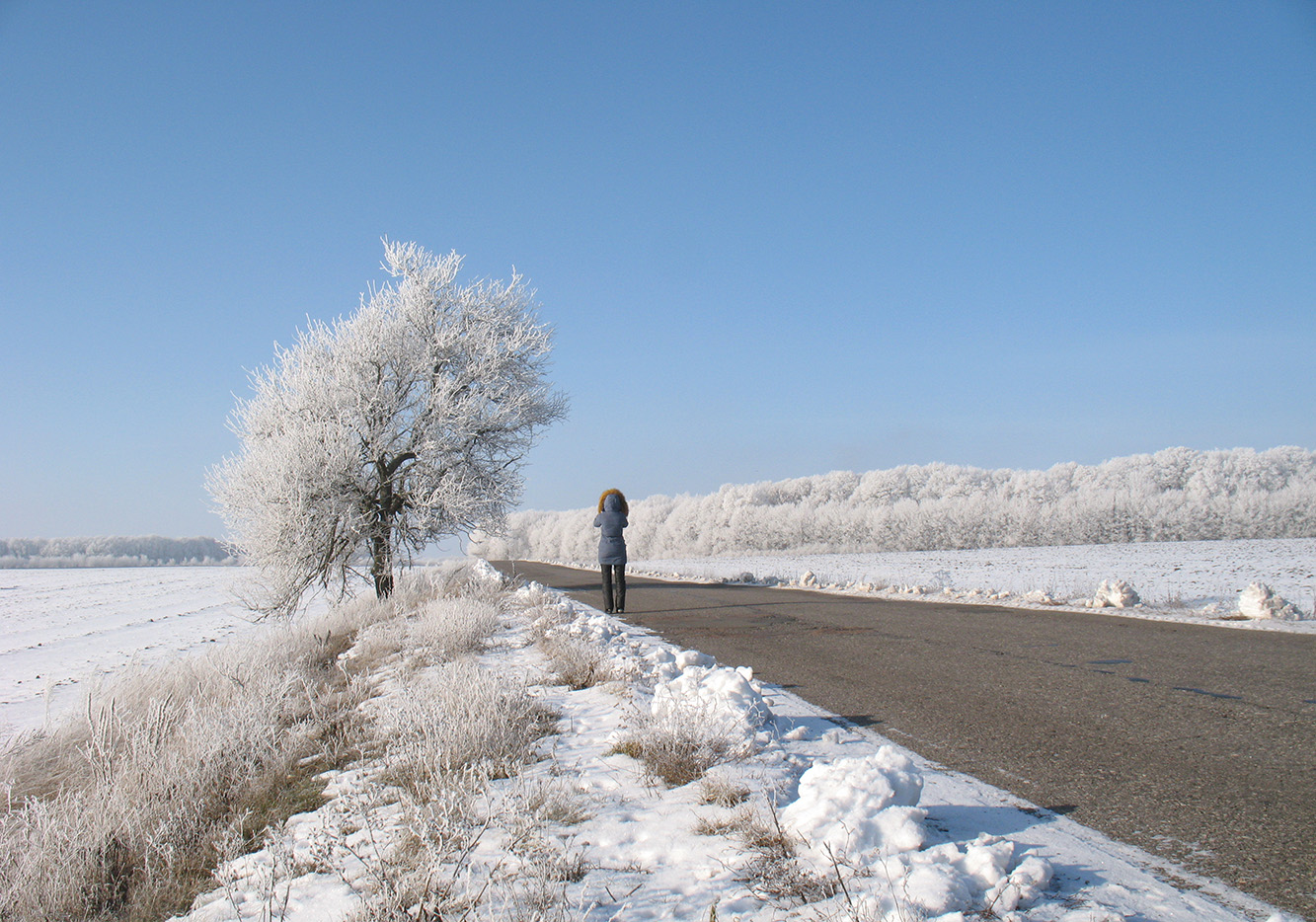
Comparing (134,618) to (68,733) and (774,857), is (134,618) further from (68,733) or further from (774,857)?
(774,857)

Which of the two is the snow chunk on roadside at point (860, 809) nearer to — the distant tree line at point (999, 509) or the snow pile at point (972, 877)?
the snow pile at point (972, 877)

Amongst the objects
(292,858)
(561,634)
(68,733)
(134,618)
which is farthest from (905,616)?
(134,618)

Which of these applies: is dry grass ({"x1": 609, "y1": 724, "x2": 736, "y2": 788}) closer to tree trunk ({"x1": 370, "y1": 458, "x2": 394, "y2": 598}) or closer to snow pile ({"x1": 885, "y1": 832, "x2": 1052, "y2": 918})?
snow pile ({"x1": 885, "y1": 832, "x2": 1052, "y2": 918})

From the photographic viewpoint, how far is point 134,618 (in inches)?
882

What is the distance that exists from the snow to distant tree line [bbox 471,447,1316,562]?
14.5 m

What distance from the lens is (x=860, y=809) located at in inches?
105

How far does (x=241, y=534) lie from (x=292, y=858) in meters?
13.3

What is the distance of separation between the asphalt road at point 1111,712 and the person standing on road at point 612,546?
221 centimetres

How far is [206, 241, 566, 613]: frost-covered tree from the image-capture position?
13.7 metres

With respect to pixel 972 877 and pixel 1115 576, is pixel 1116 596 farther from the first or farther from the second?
pixel 972 877

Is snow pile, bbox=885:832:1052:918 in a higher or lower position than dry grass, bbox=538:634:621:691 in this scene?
higher

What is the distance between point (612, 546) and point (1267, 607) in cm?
966

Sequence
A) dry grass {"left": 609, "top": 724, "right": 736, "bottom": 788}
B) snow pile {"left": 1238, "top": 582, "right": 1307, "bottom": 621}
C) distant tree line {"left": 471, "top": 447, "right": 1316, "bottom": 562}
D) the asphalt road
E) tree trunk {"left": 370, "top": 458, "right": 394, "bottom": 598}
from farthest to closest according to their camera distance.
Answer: distant tree line {"left": 471, "top": 447, "right": 1316, "bottom": 562} → tree trunk {"left": 370, "top": 458, "right": 394, "bottom": 598} → snow pile {"left": 1238, "top": 582, "right": 1307, "bottom": 621} → dry grass {"left": 609, "top": 724, "right": 736, "bottom": 788} → the asphalt road

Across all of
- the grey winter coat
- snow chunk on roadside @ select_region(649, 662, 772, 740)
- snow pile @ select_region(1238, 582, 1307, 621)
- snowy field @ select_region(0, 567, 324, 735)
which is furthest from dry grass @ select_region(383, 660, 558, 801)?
snow pile @ select_region(1238, 582, 1307, 621)
